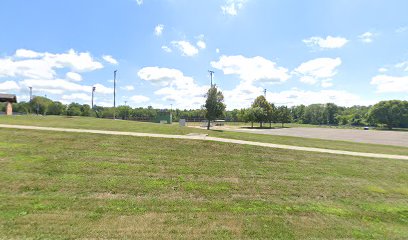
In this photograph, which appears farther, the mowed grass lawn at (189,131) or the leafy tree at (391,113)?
the leafy tree at (391,113)

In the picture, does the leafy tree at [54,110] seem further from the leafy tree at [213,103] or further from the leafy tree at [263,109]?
the leafy tree at [213,103]

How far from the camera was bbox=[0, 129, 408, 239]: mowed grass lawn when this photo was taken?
632cm

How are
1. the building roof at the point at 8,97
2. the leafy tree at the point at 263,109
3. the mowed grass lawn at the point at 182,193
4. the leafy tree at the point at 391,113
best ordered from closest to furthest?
1. the mowed grass lawn at the point at 182,193
2. the building roof at the point at 8,97
3. the leafy tree at the point at 263,109
4. the leafy tree at the point at 391,113

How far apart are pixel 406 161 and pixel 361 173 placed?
231 inches

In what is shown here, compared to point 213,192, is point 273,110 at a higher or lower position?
higher

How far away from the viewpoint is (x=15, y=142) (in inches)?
470

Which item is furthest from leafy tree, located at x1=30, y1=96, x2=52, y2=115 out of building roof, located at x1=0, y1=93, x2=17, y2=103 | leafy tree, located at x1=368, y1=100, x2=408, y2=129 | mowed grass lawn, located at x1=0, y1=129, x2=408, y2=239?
leafy tree, located at x1=368, y1=100, x2=408, y2=129

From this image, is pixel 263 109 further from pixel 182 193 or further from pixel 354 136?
pixel 182 193

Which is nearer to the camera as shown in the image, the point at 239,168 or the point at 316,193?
the point at 316,193

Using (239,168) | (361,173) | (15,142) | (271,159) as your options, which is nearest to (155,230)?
(239,168)

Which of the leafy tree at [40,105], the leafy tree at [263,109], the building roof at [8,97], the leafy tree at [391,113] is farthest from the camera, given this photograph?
the leafy tree at [40,105]

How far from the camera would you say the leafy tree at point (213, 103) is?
31.7 m

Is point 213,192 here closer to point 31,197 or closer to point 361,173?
point 31,197

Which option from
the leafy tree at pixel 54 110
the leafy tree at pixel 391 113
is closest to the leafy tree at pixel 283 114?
the leafy tree at pixel 391 113
